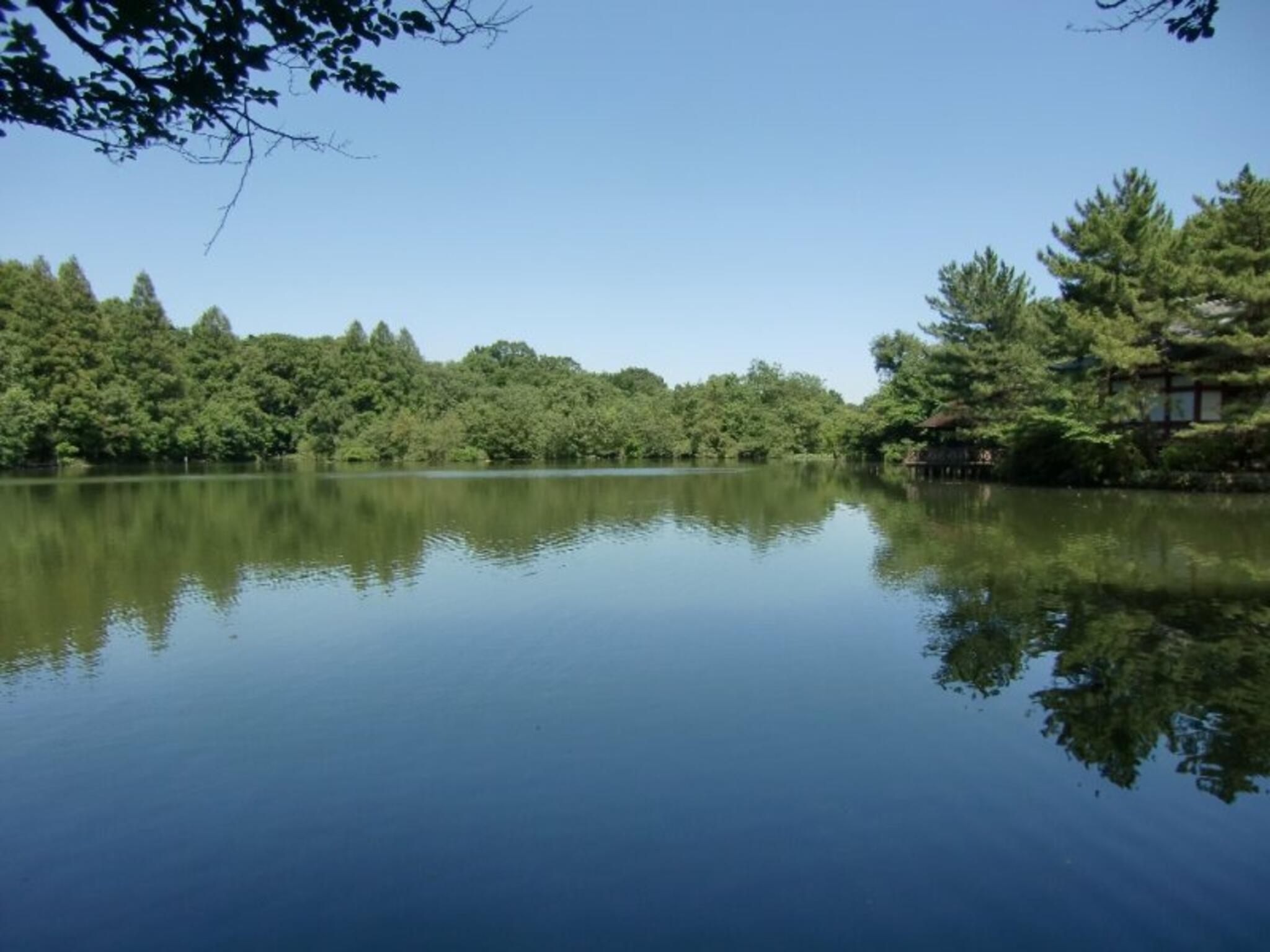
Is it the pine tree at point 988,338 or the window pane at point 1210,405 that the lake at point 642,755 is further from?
the pine tree at point 988,338

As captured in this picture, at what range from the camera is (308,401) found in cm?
7769

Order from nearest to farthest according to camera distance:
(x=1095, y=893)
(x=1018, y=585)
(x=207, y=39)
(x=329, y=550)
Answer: (x=207, y=39) → (x=1095, y=893) → (x=1018, y=585) → (x=329, y=550)

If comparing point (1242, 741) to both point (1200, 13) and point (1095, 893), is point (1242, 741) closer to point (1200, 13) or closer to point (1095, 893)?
point (1095, 893)

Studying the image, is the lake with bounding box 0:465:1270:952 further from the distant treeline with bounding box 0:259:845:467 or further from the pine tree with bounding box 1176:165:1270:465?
the distant treeline with bounding box 0:259:845:467

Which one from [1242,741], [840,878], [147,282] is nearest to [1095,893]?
[840,878]

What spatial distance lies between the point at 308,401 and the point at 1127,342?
69.0 metres

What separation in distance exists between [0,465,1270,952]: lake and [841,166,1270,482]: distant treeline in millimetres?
12327

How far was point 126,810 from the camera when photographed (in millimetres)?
5699

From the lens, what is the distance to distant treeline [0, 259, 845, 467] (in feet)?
167

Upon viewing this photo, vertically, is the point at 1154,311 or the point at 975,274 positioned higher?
the point at 975,274

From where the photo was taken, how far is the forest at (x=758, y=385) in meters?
25.1

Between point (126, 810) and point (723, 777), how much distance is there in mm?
4103

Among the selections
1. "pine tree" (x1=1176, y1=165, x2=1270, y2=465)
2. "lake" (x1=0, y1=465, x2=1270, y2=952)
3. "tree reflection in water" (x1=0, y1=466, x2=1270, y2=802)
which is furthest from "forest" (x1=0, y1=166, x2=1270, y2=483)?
"lake" (x1=0, y1=465, x2=1270, y2=952)

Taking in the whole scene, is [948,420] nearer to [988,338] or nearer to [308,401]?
[988,338]
